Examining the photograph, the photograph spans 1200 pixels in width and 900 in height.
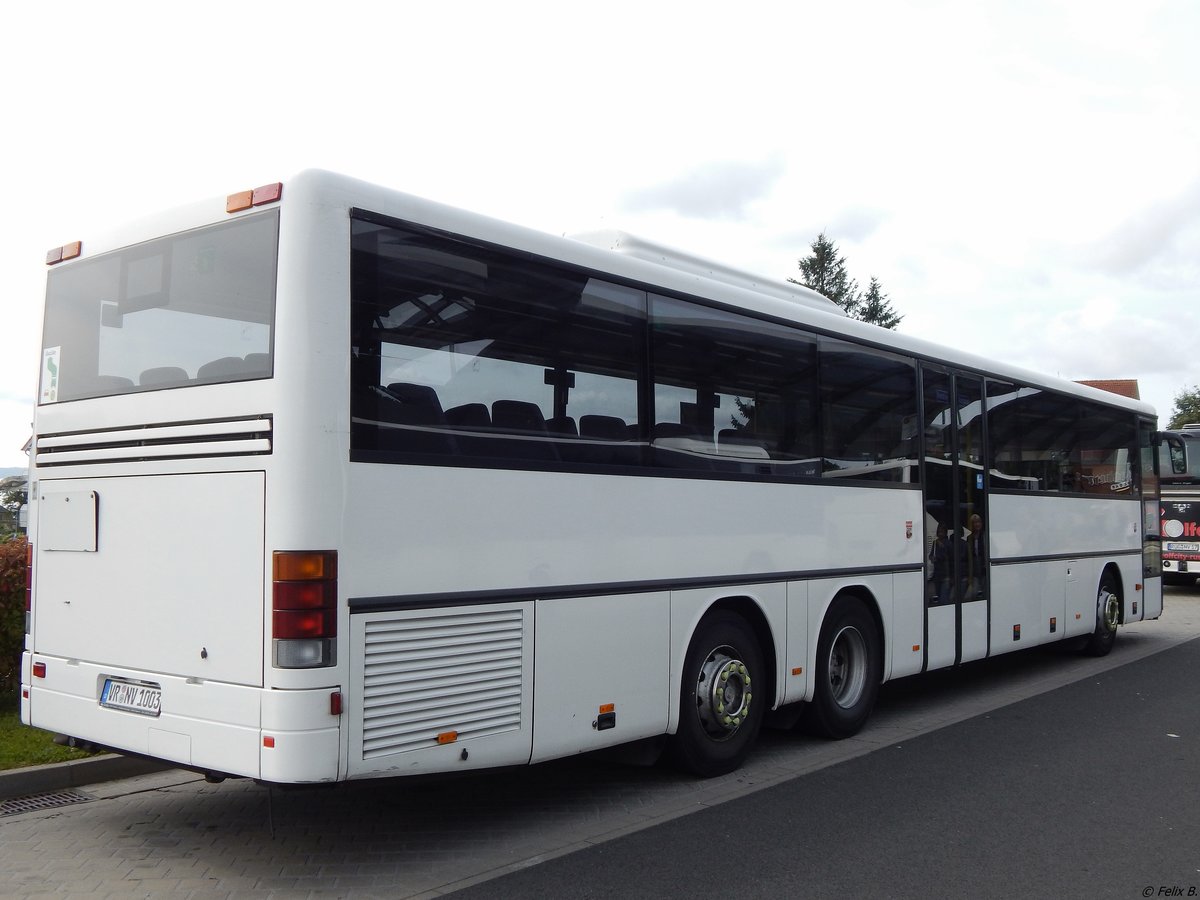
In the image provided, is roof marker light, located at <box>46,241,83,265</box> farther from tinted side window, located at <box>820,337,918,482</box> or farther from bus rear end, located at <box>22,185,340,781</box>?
tinted side window, located at <box>820,337,918,482</box>

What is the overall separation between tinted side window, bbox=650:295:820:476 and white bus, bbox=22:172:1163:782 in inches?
1.0

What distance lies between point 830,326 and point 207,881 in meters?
5.72

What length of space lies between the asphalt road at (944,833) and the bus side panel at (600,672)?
576mm

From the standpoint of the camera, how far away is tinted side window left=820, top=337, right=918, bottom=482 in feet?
27.3

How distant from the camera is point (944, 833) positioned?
5.93 m

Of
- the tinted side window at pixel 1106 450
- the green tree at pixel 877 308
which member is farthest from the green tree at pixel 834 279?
the tinted side window at pixel 1106 450

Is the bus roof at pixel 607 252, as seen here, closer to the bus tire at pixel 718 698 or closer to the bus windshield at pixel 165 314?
the bus windshield at pixel 165 314

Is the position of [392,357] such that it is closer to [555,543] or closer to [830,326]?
[555,543]

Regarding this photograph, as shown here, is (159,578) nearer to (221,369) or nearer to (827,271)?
(221,369)

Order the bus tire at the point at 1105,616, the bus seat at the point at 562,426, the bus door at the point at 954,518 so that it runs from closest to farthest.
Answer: the bus seat at the point at 562,426 → the bus door at the point at 954,518 → the bus tire at the point at 1105,616

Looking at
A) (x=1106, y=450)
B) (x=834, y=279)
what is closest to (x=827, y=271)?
(x=834, y=279)

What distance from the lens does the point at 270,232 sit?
5.11 meters

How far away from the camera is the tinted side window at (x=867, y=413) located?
8.34 m

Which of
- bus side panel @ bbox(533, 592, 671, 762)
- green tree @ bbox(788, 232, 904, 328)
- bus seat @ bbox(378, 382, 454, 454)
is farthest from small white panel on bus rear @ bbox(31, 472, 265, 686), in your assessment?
green tree @ bbox(788, 232, 904, 328)
